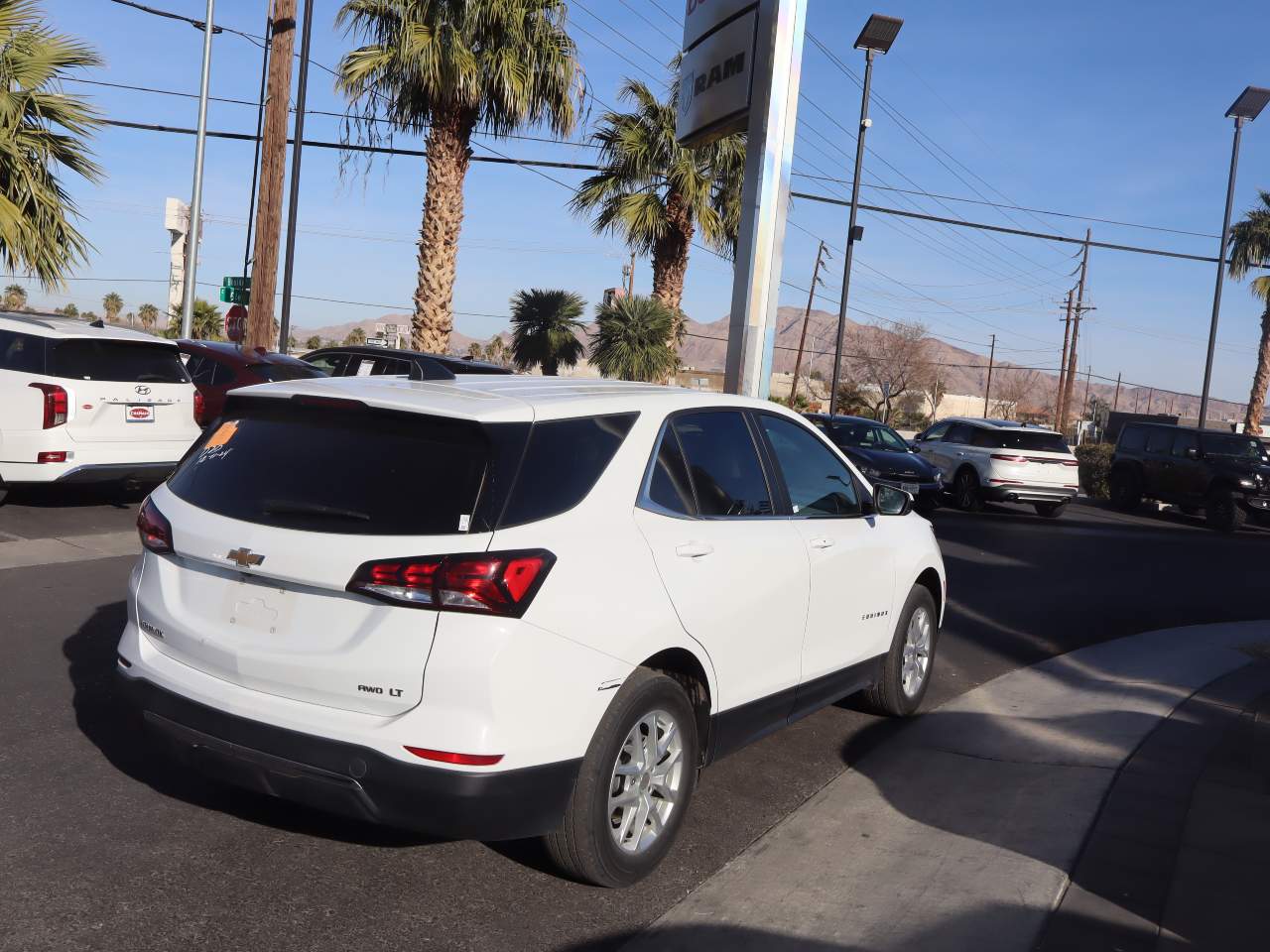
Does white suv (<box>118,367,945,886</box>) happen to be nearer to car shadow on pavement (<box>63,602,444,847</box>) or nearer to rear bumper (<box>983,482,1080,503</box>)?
car shadow on pavement (<box>63,602,444,847</box>)

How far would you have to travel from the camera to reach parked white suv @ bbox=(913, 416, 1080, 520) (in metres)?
→ 19.9

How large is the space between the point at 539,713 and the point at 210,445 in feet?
5.32

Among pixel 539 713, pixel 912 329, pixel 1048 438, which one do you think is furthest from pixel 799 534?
pixel 912 329

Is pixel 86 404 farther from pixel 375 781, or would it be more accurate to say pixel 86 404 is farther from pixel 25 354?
pixel 375 781

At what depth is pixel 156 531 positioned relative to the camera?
4.02 metres

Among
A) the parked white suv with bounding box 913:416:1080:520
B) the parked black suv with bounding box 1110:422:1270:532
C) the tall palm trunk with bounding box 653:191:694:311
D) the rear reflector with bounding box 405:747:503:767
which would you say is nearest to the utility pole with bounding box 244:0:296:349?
Answer: the tall palm trunk with bounding box 653:191:694:311

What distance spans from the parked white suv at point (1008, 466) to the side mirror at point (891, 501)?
47.7 feet

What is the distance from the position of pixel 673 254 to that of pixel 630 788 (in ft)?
71.9

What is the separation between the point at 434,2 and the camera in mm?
19969

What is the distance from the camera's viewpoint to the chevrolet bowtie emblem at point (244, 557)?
365cm

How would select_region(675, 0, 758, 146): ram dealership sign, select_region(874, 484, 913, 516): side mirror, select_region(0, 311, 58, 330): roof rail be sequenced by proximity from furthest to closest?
select_region(675, 0, 758, 146): ram dealership sign
select_region(0, 311, 58, 330): roof rail
select_region(874, 484, 913, 516): side mirror

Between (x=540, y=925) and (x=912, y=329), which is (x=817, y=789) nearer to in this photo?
(x=540, y=925)

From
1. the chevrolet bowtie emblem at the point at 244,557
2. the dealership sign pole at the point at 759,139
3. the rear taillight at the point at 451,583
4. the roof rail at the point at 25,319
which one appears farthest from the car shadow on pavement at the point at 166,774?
the dealership sign pole at the point at 759,139

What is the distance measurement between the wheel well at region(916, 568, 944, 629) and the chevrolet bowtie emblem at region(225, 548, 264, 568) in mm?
3838
